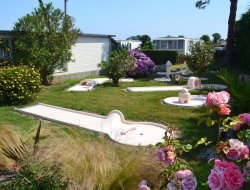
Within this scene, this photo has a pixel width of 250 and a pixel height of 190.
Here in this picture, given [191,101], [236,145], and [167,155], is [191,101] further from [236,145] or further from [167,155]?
[236,145]

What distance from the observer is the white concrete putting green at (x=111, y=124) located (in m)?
6.80

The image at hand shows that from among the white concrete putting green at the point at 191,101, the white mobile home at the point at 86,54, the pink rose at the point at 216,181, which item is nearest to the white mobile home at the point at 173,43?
the white mobile home at the point at 86,54

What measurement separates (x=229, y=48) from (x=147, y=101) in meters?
11.0

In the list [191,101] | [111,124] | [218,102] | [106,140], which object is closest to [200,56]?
[191,101]

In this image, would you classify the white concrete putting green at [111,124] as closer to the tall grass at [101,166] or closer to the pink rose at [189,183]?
the tall grass at [101,166]

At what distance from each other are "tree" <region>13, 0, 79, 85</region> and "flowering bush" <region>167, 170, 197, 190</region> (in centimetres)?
1298

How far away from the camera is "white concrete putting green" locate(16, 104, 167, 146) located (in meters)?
6.80

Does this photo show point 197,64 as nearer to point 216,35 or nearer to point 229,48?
point 229,48

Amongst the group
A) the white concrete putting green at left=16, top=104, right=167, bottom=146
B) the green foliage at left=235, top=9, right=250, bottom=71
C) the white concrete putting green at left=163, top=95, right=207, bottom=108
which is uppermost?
the green foliage at left=235, top=9, right=250, bottom=71

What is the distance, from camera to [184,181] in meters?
2.30

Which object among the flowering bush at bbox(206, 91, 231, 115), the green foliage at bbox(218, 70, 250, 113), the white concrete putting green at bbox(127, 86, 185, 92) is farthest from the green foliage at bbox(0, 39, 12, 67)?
the flowering bush at bbox(206, 91, 231, 115)

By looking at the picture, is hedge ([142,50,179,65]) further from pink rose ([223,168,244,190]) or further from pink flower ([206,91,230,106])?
pink rose ([223,168,244,190])

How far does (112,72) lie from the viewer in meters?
14.8

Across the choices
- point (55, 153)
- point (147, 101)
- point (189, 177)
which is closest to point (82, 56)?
point (147, 101)
